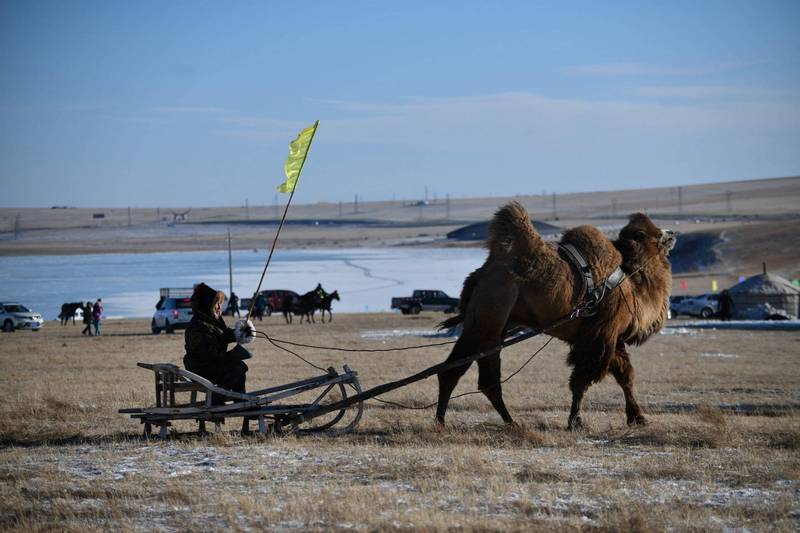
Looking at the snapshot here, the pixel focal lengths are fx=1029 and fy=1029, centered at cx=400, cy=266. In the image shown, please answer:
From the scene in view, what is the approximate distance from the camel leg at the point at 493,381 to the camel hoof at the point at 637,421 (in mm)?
1433

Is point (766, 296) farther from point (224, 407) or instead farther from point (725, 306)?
point (224, 407)

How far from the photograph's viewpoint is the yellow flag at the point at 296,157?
12.1 metres

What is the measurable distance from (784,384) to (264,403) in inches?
472

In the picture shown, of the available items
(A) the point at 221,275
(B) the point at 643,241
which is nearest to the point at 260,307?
(A) the point at 221,275

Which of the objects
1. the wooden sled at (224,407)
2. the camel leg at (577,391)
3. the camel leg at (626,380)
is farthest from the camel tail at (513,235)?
the wooden sled at (224,407)

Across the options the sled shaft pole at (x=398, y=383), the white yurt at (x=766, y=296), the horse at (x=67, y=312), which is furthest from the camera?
the horse at (x=67, y=312)

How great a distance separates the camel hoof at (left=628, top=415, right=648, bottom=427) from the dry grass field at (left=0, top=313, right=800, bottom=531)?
0.54ft

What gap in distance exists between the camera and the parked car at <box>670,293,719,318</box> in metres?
55.9

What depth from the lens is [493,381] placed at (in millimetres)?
12031

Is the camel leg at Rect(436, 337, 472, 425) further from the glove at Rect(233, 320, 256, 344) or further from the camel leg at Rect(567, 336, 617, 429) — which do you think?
the glove at Rect(233, 320, 256, 344)

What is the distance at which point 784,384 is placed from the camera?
19312 millimetres

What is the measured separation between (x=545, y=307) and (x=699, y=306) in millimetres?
47165

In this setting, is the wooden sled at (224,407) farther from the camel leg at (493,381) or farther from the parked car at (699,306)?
the parked car at (699,306)

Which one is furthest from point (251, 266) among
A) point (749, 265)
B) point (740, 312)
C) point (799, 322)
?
point (799, 322)
